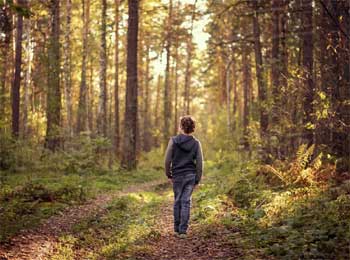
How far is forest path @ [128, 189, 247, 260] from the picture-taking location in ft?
21.5

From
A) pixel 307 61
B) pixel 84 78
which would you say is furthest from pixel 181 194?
pixel 84 78

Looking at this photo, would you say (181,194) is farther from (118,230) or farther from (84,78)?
(84,78)

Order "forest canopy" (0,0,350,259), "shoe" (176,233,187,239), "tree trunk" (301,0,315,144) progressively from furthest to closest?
"tree trunk" (301,0,315,144) → "forest canopy" (0,0,350,259) → "shoe" (176,233,187,239)

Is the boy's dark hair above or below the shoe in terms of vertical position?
above

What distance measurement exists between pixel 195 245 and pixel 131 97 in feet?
44.0

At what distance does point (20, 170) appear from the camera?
1730cm

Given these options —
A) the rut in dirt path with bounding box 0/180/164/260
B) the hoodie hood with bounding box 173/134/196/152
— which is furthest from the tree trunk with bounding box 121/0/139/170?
the hoodie hood with bounding box 173/134/196/152

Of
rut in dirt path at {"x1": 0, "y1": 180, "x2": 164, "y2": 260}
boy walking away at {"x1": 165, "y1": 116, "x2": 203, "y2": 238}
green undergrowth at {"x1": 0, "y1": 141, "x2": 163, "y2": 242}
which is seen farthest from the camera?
green undergrowth at {"x1": 0, "y1": 141, "x2": 163, "y2": 242}

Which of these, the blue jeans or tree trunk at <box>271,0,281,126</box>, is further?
tree trunk at <box>271,0,281,126</box>

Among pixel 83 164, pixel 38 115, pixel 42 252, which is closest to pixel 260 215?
pixel 42 252

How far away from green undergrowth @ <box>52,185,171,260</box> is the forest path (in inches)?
7.9

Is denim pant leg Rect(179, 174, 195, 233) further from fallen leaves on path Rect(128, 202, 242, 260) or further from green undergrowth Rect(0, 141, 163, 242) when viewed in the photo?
green undergrowth Rect(0, 141, 163, 242)

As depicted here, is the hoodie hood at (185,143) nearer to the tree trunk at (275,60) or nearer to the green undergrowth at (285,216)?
the green undergrowth at (285,216)

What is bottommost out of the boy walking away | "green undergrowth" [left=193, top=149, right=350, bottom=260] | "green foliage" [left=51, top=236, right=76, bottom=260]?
"green foliage" [left=51, top=236, right=76, bottom=260]
